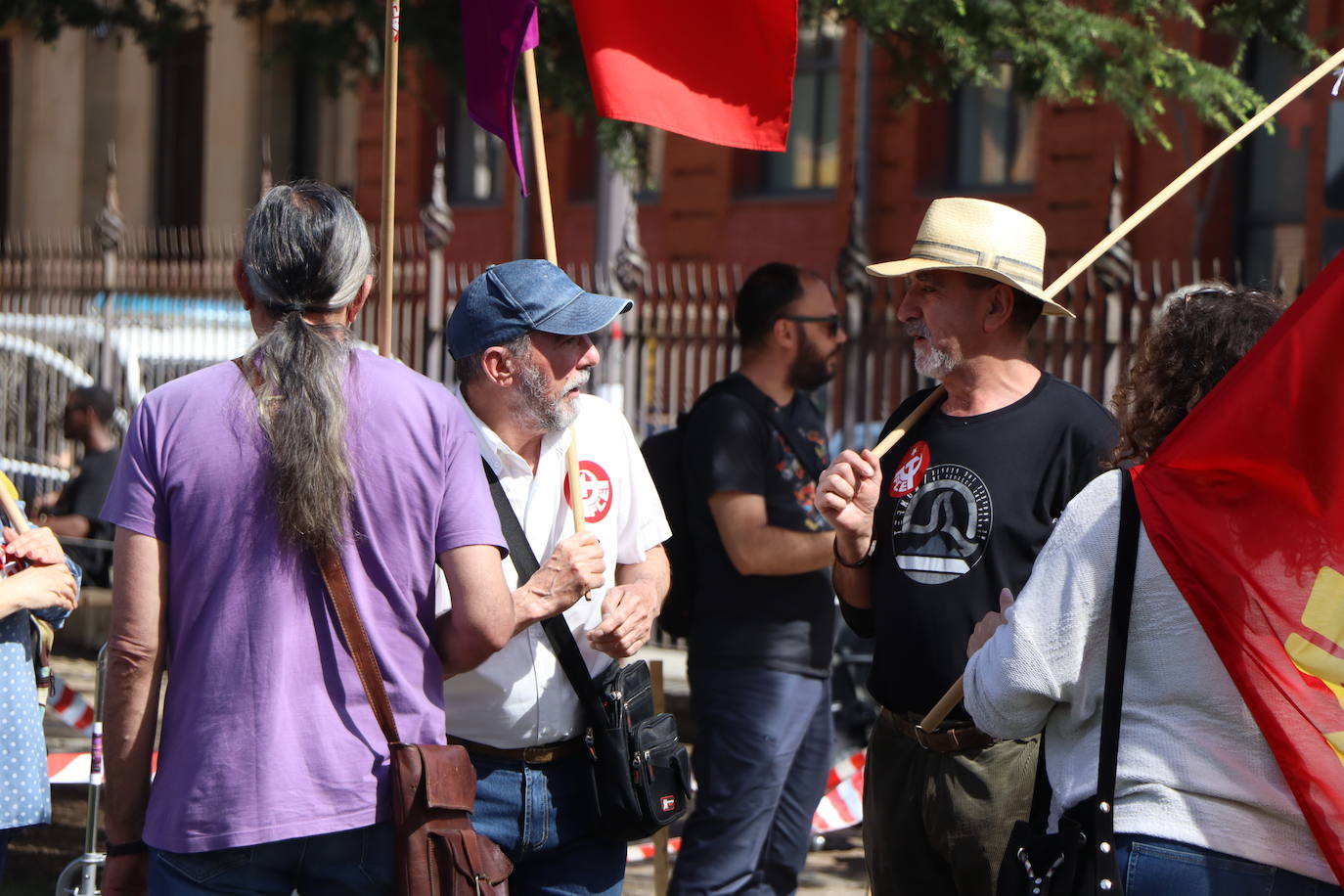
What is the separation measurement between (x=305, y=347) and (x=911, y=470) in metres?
1.47

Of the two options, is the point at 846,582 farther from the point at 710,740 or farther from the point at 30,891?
the point at 30,891

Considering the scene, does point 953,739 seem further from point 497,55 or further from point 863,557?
point 497,55

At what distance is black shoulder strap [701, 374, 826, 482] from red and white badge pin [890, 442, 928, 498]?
3.64 ft

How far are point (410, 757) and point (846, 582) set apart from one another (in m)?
1.34

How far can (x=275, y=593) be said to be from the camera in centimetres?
270

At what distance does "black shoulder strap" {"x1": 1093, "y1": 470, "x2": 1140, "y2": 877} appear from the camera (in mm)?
2498

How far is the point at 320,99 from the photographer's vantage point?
69.3 feet

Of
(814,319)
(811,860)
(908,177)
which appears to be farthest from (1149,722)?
(908,177)

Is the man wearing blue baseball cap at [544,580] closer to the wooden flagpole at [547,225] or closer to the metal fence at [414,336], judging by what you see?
the wooden flagpole at [547,225]

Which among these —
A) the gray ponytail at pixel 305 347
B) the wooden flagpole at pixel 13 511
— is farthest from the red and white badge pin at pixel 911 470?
the wooden flagpole at pixel 13 511

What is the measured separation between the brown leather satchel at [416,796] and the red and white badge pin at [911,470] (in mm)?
1308

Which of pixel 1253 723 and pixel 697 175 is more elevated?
pixel 697 175

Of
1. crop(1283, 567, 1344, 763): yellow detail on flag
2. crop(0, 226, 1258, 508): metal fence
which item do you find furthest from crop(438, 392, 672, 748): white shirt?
crop(0, 226, 1258, 508): metal fence

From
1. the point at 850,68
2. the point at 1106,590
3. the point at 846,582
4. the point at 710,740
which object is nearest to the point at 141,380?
the point at 850,68
